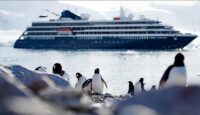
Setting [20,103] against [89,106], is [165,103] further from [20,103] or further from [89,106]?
[20,103]

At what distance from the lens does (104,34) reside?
94812 millimetres

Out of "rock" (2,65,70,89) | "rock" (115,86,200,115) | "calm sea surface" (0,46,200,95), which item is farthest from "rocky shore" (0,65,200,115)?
"calm sea surface" (0,46,200,95)

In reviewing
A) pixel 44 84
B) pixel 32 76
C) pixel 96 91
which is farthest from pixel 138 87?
pixel 44 84

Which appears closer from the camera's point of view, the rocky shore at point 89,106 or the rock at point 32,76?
the rocky shore at point 89,106

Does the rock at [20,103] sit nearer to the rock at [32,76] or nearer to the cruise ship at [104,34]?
the rock at [32,76]

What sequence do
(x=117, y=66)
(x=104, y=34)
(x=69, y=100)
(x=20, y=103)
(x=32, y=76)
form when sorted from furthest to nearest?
1. (x=104, y=34)
2. (x=117, y=66)
3. (x=32, y=76)
4. (x=69, y=100)
5. (x=20, y=103)

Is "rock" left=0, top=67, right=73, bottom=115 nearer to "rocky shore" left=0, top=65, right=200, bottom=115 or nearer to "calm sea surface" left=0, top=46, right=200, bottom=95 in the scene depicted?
"rocky shore" left=0, top=65, right=200, bottom=115

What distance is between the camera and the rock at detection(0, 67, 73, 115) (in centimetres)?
262

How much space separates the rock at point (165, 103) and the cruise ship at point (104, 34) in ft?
292

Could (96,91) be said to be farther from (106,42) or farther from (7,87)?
(106,42)

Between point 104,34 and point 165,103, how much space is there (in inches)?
3630

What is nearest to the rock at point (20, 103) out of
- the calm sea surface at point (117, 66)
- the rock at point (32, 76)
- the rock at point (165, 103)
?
the rock at point (165, 103)

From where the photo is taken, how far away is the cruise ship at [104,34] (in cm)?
9231

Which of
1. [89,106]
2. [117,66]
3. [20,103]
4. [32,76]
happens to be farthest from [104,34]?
[20,103]
